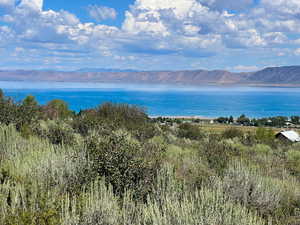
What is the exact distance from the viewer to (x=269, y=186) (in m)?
6.91

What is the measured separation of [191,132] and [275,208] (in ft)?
65.5

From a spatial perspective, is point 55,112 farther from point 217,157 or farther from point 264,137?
point 217,157

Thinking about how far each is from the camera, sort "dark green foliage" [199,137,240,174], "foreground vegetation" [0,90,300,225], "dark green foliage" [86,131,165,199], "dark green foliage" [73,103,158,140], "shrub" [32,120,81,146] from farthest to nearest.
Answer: "dark green foliage" [73,103,158,140], "shrub" [32,120,81,146], "dark green foliage" [199,137,240,174], "dark green foliage" [86,131,165,199], "foreground vegetation" [0,90,300,225]

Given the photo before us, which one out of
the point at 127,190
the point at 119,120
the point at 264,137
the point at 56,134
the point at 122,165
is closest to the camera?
the point at 127,190

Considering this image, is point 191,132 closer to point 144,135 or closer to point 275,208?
point 144,135

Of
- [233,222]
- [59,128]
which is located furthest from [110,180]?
[59,128]

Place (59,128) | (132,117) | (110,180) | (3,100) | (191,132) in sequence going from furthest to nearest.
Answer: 1. (191,132)
2. (132,117)
3. (3,100)
4. (59,128)
5. (110,180)

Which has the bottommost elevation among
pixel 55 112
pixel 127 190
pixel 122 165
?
pixel 127 190

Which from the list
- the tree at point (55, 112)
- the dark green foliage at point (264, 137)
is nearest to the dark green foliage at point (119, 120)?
the dark green foliage at point (264, 137)

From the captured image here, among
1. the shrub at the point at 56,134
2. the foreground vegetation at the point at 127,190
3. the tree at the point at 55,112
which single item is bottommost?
the foreground vegetation at the point at 127,190

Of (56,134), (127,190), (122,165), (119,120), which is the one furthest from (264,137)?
(127,190)

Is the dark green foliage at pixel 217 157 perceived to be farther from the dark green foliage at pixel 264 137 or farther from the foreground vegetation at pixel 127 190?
the dark green foliage at pixel 264 137

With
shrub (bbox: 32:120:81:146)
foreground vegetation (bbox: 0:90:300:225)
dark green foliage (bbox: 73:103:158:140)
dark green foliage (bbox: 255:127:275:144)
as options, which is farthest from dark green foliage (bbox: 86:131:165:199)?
dark green foliage (bbox: 255:127:275:144)

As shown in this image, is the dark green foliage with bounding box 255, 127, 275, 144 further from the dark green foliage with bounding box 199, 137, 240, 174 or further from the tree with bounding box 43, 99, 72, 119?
the tree with bounding box 43, 99, 72, 119
